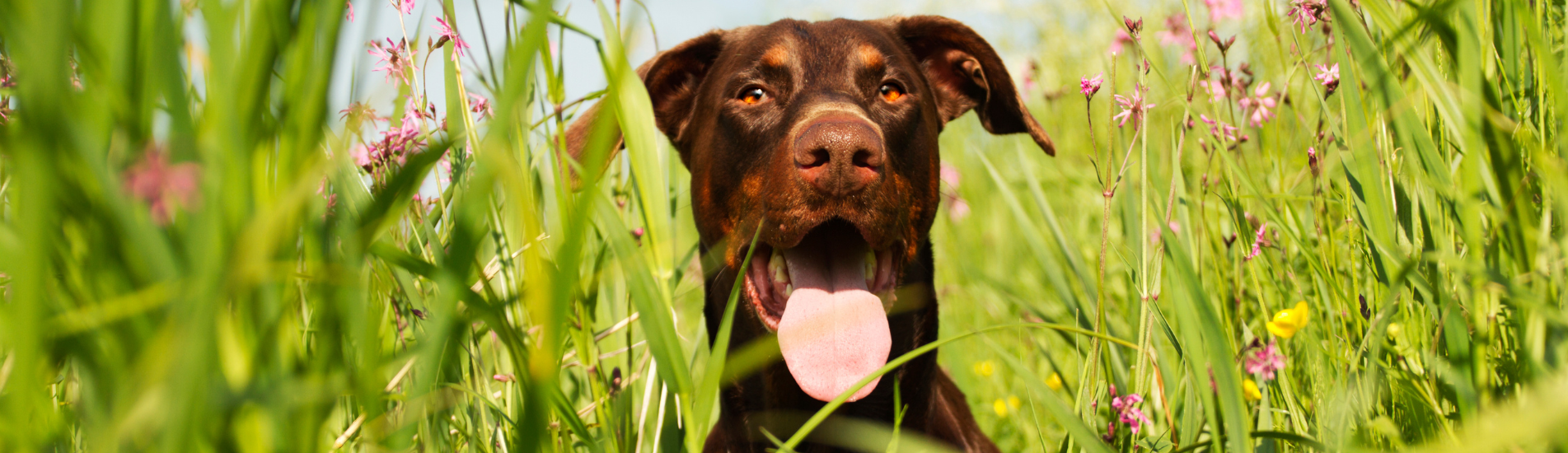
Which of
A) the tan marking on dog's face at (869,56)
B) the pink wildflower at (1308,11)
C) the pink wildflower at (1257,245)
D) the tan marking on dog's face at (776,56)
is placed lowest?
the pink wildflower at (1257,245)

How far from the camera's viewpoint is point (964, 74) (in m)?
3.15

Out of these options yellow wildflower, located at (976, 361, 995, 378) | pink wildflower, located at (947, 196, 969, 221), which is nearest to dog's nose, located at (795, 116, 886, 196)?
yellow wildflower, located at (976, 361, 995, 378)

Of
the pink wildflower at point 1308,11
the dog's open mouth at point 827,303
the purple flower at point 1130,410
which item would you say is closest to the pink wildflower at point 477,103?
the dog's open mouth at point 827,303

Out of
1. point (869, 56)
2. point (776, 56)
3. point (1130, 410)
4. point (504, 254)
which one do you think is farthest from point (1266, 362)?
point (776, 56)

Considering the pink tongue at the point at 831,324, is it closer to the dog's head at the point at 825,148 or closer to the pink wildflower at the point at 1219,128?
the dog's head at the point at 825,148

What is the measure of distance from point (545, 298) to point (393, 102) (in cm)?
133

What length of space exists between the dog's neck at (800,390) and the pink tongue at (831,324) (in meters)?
0.19

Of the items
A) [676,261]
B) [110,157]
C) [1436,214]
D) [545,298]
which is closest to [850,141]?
[676,261]

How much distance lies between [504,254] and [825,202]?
2.73 feet

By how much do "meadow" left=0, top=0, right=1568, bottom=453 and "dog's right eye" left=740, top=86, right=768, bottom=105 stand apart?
42 cm

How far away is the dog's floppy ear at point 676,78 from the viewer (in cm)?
288

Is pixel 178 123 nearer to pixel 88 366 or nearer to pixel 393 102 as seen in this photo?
pixel 88 366

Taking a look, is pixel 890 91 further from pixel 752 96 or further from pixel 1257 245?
pixel 1257 245

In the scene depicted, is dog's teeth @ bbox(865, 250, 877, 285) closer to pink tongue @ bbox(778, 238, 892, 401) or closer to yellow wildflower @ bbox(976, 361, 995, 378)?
pink tongue @ bbox(778, 238, 892, 401)
